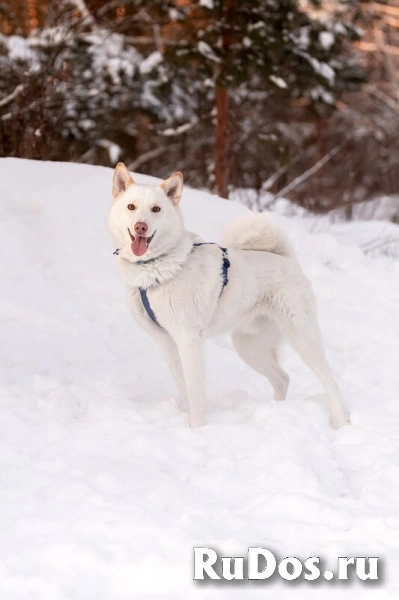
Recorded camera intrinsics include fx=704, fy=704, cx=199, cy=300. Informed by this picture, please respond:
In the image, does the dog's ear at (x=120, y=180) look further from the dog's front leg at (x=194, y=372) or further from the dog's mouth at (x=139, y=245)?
the dog's front leg at (x=194, y=372)

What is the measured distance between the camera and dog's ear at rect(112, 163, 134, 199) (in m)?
4.11

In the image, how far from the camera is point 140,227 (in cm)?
386

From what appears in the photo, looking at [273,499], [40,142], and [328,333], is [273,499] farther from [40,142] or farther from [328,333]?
[40,142]

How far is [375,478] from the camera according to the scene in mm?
3543

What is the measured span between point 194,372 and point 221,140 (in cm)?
731

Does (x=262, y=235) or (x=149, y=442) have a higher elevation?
(x=262, y=235)

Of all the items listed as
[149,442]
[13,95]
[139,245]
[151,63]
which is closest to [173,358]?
[149,442]

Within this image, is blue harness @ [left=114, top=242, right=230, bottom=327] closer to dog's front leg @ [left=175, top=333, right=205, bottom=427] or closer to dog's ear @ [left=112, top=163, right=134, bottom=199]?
dog's front leg @ [left=175, top=333, right=205, bottom=427]

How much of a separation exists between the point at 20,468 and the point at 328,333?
3453 millimetres

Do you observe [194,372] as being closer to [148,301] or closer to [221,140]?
[148,301]

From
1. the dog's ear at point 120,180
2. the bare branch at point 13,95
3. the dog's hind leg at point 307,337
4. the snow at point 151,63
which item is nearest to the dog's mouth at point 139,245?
the dog's ear at point 120,180

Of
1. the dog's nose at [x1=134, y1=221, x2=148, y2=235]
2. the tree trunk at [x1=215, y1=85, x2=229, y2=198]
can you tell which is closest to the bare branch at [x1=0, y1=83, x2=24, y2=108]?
the tree trunk at [x1=215, y1=85, x2=229, y2=198]

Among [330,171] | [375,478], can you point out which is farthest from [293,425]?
[330,171]

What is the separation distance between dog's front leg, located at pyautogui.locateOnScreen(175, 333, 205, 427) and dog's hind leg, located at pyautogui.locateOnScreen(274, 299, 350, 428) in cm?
64
